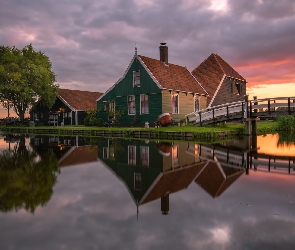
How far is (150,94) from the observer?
32.9 meters

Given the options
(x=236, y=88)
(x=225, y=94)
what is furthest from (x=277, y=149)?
(x=236, y=88)

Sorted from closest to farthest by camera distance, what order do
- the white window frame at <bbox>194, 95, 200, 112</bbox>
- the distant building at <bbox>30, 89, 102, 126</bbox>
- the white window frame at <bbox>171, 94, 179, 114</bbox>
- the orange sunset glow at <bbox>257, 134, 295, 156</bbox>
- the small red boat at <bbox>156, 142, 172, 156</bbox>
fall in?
the small red boat at <bbox>156, 142, 172, 156</bbox> → the orange sunset glow at <bbox>257, 134, 295, 156</bbox> → the white window frame at <bbox>171, 94, 179, 114</bbox> → the white window frame at <bbox>194, 95, 200, 112</bbox> → the distant building at <bbox>30, 89, 102, 126</bbox>

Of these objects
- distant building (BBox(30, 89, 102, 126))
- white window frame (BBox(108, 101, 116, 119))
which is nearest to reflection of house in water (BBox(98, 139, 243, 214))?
white window frame (BBox(108, 101, 116, 119))

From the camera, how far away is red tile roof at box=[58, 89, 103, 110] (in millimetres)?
47938

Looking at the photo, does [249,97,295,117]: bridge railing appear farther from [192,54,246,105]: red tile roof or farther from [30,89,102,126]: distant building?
[30,89,102,126]: distant building

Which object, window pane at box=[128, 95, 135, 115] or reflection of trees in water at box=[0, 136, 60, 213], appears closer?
reflection of trees in water at box=[0, 136, 60, 213]

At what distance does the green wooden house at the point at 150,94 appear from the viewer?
32.5m

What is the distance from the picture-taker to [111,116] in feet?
117

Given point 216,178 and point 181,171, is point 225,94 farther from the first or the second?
point 216,178

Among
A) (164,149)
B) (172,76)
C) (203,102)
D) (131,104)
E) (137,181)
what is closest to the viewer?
(137,181)

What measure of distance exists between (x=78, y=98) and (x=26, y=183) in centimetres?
4339

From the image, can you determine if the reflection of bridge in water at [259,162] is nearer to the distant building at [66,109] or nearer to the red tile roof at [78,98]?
the distant building at [66,109]

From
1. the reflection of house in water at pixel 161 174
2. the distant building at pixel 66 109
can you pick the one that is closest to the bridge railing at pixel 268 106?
the reflection of house in water at pixel 161 174

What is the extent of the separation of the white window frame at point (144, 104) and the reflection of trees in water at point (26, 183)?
21.7 metres
